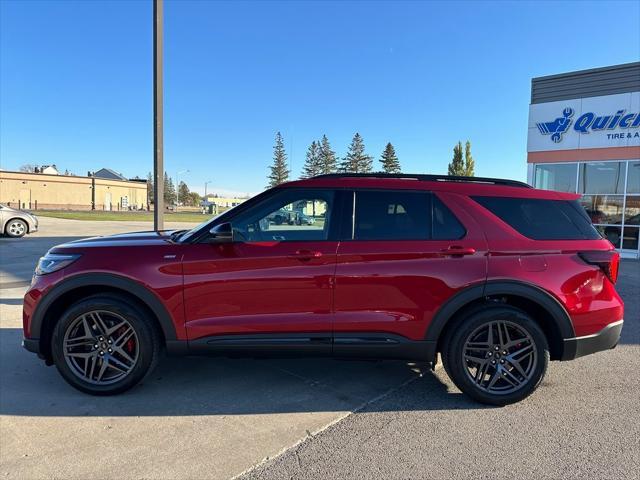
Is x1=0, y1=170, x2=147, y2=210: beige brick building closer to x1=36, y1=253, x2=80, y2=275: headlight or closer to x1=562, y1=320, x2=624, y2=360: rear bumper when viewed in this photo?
x1=36, y1=253, x2=80, y2=275: headlight

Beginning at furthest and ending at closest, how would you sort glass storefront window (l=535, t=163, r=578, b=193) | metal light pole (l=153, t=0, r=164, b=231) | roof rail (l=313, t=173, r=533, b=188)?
glass storefront window (l=535, t=163, r=578, b=193)
metal light pole (l=153, t=0, r=164, b=231)
roof rail (l=313, t=173, r=533, b=188)

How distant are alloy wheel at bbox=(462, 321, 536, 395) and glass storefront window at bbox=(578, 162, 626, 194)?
1318 centimetres

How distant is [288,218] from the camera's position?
12.2 ft

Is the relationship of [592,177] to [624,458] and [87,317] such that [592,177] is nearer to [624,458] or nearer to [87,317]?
[624,458]

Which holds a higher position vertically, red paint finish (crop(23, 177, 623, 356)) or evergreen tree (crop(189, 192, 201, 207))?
evergreen tree (crop(189, 192, 201, 207))

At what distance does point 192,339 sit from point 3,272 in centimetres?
814

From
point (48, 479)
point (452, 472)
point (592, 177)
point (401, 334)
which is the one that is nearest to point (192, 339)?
point (48, 479)

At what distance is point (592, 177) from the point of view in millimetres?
14609

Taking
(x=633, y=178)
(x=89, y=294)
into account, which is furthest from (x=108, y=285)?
(x=633, y=178)

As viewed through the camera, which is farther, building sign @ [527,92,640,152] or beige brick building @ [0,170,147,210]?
beige brick building @ [0,170,147,210]

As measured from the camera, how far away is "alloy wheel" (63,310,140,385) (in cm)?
368

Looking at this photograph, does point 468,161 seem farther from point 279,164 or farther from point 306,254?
point 306,254

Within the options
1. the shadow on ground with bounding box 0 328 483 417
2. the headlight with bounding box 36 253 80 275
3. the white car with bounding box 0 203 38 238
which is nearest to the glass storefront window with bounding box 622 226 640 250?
the shadow on ground with bounding box 0 328 483 417

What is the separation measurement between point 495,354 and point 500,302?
1.39 feet
